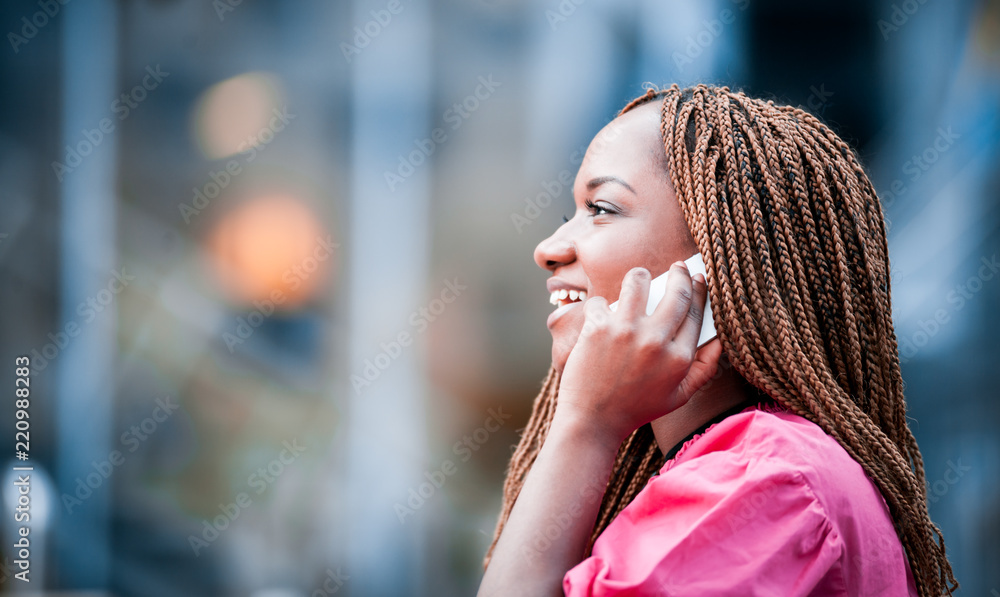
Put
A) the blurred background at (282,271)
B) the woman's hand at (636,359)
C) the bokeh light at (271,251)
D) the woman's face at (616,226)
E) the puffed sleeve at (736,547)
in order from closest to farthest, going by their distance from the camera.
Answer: the puffed sleeve at (736,547) < the woman's hand at (636,359) < the woman's face at (616,226) < the blurred background at (282,271) < the bokeh light at (271,251)

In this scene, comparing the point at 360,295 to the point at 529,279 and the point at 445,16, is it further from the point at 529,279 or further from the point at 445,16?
the point at 445,16

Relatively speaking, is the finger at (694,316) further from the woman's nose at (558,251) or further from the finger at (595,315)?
the woman's nose at (558,251)

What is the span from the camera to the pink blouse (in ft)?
3.36

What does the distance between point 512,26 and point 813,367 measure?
3245 mm

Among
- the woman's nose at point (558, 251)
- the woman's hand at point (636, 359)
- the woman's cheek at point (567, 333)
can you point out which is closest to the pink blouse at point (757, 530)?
the woman's hand at point (636, 359)

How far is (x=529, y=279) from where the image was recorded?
13.0 ft


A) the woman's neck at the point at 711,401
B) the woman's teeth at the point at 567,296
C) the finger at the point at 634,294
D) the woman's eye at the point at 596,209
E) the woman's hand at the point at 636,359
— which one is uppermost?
the woman's eye at the point at 596,209

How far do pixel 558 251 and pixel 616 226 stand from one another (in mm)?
147

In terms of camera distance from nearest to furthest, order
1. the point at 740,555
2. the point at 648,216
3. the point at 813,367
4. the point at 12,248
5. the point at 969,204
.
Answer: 1. the point at 740,555
2. the point at 813,367
3. the point at 648,216
4. the point at 969,204
5. the point at 12,248

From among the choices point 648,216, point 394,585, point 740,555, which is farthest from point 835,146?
point 394,585

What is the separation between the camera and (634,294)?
1294 millimetres

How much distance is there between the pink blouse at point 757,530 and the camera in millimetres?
1025

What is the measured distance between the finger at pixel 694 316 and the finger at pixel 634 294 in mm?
82

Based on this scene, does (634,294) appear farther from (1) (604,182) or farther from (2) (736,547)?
(2) (736,547)
